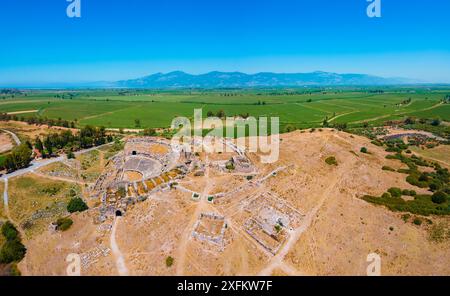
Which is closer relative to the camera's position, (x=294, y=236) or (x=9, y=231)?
(x=294, y=236)

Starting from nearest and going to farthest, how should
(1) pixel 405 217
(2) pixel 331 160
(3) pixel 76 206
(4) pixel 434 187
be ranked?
(1) pixel 405 217 < (3) pixel 76 206 < (4) pixel 434 187 < (2) pixel 331 160

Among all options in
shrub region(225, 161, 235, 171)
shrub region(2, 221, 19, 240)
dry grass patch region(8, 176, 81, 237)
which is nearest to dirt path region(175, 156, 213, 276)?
shrub region(225, 161, 235, 171)

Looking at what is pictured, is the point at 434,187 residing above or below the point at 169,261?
above

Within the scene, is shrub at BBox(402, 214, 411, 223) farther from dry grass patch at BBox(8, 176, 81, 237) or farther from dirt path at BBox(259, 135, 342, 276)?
dry grass patch at BBox(8, 176, 81, 237)

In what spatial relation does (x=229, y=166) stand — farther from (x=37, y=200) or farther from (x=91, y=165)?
(x=91, y=165)

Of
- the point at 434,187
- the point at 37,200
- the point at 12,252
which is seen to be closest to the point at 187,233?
the point at 12,252

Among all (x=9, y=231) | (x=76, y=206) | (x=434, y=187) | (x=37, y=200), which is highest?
(x=434, y=187)
